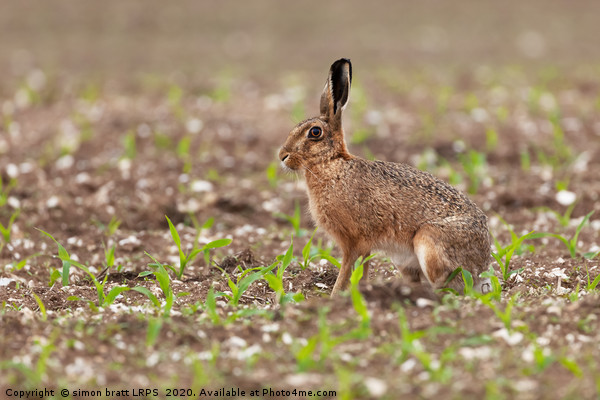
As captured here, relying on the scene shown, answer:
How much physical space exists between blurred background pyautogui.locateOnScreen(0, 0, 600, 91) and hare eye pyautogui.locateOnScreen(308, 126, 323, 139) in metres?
7.57

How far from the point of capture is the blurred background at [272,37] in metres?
14.9

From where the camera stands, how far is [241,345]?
447 cm

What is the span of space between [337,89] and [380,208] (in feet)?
2.99

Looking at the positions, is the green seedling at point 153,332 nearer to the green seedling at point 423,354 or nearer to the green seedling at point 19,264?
the green seedling at point 423,354

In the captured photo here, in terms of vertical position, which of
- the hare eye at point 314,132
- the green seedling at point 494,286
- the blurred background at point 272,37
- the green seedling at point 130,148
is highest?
the blurred background at point 272,37

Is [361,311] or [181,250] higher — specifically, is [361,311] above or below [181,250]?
below

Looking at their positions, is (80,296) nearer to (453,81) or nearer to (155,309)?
(155,309)

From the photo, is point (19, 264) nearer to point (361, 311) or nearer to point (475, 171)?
point (361, 311)

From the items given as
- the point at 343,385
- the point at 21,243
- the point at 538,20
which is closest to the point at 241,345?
the point at 343,385

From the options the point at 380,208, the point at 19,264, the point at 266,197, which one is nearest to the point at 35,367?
the point at 19,264

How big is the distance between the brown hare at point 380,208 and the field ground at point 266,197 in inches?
11.4

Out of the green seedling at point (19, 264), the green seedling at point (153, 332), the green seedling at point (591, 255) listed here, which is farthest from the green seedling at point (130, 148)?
the green seedling at point (591, 255)

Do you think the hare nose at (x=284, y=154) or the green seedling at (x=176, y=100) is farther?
the green seedling at (x=176, y=100)

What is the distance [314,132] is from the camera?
5.83 meters
